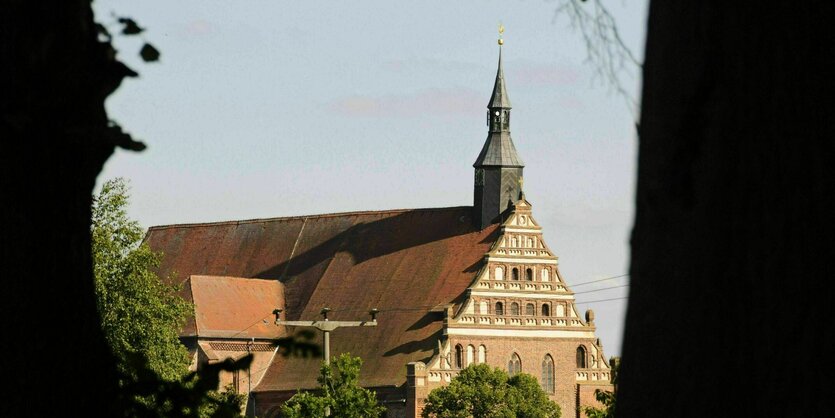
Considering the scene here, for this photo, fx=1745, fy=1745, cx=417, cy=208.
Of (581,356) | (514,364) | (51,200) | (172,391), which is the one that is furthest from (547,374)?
(51,200)

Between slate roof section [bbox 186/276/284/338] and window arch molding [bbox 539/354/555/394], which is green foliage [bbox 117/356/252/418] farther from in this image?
slate roof section [bbox 186/276/284/338]

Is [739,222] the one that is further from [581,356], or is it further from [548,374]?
[581,356]

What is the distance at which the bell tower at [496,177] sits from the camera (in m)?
66.1

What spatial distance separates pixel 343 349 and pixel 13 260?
202 feet

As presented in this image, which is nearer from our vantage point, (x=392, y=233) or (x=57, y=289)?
(x=57, y=289)

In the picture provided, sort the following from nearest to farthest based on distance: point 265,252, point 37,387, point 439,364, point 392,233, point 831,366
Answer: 1. point 831,366
2. point 37,387
3. point 439,364
4. point 392,233
5. point 265,252

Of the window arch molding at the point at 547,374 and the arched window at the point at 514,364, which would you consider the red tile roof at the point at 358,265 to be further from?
the window arch molding at the point at 547,374

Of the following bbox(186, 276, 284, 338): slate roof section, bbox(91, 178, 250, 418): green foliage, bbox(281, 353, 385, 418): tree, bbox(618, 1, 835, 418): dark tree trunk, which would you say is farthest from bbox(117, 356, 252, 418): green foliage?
bbox(186, 276, 284, 338): slate roof section

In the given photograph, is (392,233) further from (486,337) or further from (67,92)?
(67,92)

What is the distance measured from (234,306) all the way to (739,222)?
66.0 meters

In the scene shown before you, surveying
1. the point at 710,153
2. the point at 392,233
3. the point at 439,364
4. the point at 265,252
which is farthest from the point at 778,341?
the point at 265,252

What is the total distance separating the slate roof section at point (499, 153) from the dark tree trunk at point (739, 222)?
207 ft

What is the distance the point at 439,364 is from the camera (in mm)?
62094

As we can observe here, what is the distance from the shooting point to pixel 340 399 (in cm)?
3691
